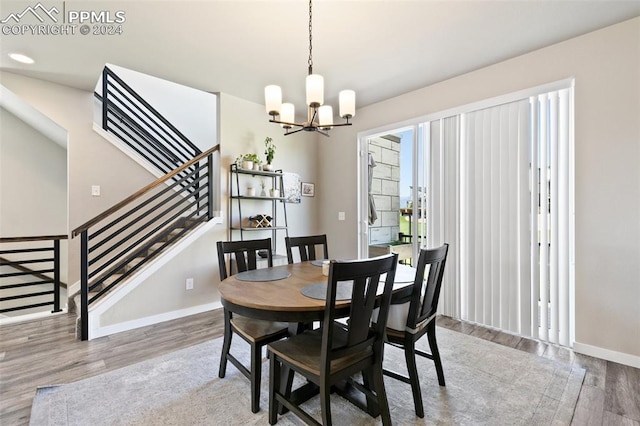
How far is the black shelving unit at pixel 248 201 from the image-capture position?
3.75 m

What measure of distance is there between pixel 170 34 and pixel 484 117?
3.04 meters

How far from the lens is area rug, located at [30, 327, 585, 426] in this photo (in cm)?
167

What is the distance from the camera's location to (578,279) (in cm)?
248

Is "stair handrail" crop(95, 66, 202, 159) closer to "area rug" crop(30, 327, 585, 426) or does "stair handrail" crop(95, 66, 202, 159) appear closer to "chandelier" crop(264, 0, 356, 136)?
"chandelier" crop(264, 0, 356, 136)

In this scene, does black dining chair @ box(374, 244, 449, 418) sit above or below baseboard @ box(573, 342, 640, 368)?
above

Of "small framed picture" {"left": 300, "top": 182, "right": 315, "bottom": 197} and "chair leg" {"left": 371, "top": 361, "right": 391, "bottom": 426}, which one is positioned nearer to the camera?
"chair leg" {"left": 371, "top": 361, "right": 391, "bottom": 426}

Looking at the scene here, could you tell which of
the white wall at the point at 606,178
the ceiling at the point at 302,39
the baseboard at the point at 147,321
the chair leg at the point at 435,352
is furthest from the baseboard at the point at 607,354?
the baseboard at the point at 147,321

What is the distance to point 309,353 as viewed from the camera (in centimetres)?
153

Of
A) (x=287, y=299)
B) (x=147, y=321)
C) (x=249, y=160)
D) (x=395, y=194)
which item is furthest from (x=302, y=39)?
(x=147, y=321)

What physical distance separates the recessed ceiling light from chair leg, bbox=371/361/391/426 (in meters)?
3.96

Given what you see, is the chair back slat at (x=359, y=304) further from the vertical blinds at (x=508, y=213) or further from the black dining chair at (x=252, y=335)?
the vertical blinds at (x=508, y=213)

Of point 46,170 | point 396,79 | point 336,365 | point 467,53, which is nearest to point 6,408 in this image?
point 336,365

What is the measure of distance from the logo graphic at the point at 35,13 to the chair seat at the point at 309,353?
2.89 metres

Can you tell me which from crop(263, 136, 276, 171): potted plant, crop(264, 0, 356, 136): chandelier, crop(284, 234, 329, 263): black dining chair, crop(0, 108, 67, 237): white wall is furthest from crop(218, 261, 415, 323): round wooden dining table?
crop(0, 108, 67, 237): white wall
